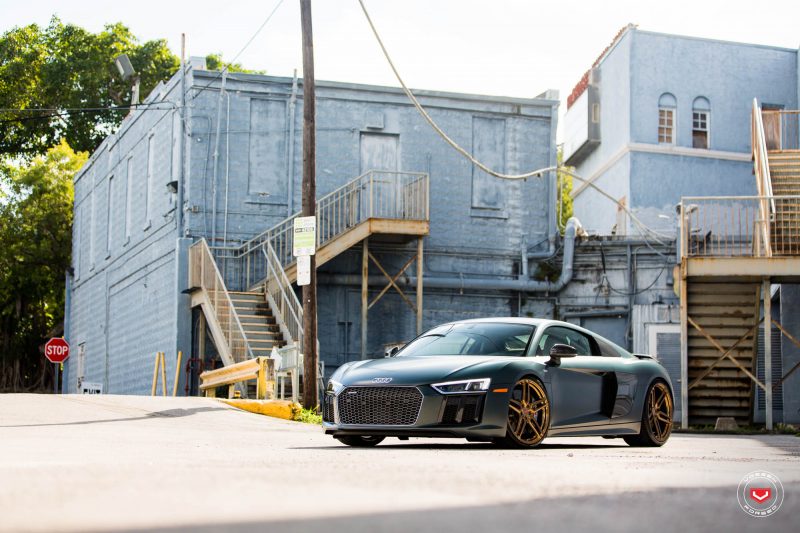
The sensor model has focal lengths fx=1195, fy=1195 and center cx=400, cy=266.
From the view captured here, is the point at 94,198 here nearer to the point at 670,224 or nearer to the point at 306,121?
the point at 670,224

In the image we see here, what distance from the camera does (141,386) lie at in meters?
31.6

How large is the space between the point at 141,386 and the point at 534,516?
27.9 meters

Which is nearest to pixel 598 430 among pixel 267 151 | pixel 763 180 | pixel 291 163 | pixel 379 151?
pixel 763 180

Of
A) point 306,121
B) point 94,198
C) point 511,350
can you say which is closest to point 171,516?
point 511,350

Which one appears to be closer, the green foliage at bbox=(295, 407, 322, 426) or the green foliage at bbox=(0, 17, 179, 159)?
the green foliage at bbox=(295, 407, 322, 426)

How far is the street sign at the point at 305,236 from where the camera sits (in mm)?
19156

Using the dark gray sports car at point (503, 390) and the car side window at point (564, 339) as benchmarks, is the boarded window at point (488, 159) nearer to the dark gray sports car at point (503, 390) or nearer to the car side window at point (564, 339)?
the dark gray sports car at point (503, 390)

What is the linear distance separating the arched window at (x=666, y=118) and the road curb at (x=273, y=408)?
18.4 metres

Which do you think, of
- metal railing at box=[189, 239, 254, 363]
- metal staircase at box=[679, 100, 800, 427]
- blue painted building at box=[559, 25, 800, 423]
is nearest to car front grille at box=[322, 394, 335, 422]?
metal railing at box=[189, 239, 254, 363]

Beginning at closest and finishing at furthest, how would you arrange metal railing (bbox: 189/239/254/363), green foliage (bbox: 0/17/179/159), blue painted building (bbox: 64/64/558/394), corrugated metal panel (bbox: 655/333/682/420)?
metal railing (bbox: 189/239/254/363) → corrugated metal panel (bbox: 655/333/682/420) → blue painted building (bbox: 64/64/558/394) → green foliage (bbox: 0/17/179/159)

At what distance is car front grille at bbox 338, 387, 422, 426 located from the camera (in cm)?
1063

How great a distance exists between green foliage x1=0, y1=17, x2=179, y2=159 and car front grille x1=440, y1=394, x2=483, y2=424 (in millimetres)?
42719

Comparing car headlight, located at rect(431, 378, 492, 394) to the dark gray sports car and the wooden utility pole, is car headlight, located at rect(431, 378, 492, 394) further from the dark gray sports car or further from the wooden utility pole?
the wooden utility pole

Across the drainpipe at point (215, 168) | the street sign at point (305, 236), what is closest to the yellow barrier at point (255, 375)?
the street sign at point (305, 236)
